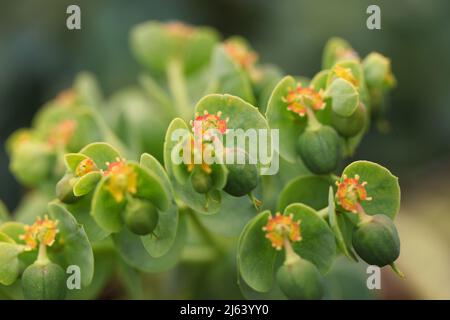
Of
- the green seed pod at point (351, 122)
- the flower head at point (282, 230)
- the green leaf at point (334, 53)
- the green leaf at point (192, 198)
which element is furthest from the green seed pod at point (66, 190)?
the green leaf at point (334, 53)

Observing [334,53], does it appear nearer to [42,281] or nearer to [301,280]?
[301,280]

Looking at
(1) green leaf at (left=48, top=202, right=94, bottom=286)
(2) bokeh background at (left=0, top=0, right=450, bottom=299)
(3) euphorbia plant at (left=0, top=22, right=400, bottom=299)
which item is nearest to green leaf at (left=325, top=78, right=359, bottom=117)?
(3) euphorbia plant at (left=0, top=22, right=400, bottom=299)

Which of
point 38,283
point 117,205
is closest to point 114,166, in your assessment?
point 117,205

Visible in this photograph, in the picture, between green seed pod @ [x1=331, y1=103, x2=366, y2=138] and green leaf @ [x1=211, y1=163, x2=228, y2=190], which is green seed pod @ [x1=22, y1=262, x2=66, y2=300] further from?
green seed pod @ [x1=331, y1=103, x2=366, y2=138]

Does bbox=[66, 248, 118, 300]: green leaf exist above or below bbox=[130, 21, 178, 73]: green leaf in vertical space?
below

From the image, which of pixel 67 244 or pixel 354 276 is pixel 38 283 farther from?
pixel 354 276

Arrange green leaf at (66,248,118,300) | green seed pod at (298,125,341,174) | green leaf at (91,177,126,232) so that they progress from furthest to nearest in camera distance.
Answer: green leaf at (66,248,118,300), green seed pod at (298,125,341,174), green leaf at (91,177,126,232)

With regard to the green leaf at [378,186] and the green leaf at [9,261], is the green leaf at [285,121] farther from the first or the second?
the green leaf at [9,261]
